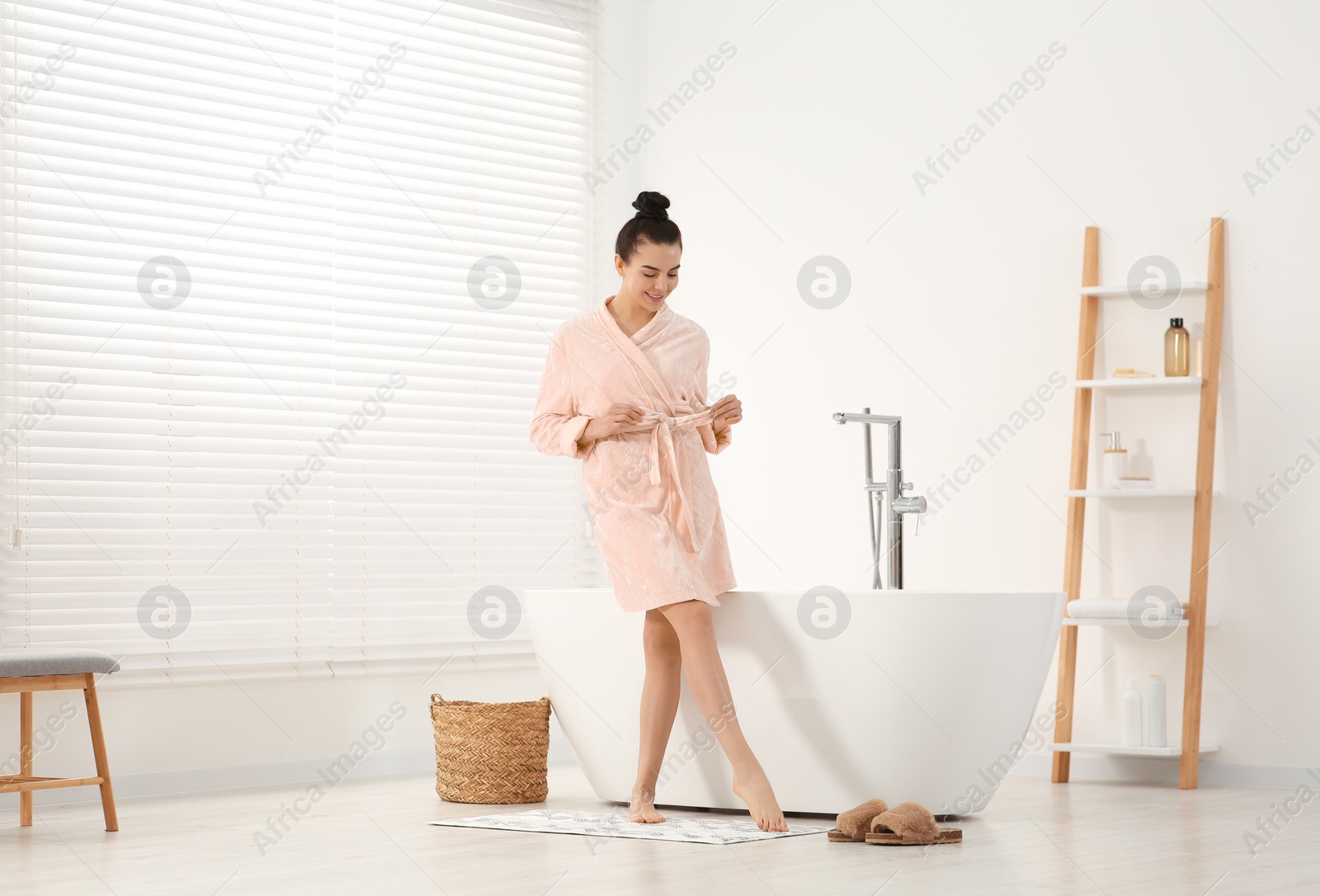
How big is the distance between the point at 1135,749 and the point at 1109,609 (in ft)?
1.14

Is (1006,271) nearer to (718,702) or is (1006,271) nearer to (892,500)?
(892,500)

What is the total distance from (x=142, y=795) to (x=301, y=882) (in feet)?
4.81

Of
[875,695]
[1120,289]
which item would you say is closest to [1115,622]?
[1120,289]

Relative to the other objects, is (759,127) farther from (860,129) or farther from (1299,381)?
(1299,381)

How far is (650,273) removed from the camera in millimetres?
3012

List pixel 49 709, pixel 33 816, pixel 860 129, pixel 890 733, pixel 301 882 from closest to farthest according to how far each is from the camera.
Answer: pixel 301 882, pixel 890 733, pixel 33 816, pixel 49 709, pixel 860 129

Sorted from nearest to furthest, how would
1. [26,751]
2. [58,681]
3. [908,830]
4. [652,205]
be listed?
[908,830]
[58,681]
[652,205]
[26,751]

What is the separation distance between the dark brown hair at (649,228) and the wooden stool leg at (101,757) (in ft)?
4.67

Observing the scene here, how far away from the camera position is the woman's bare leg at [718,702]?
2795 mm

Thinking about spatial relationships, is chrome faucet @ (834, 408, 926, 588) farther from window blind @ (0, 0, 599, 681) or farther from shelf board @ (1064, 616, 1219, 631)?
window blind @ (0, 0, 599, 681)

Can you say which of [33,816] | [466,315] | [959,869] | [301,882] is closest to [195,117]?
[466,315]

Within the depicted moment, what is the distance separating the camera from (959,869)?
7.84 ft

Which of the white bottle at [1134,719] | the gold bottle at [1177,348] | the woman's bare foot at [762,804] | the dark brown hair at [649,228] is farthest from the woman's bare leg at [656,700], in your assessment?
the gold bottle at [1177,348]

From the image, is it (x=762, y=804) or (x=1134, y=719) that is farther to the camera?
(x=1134, y=719)
